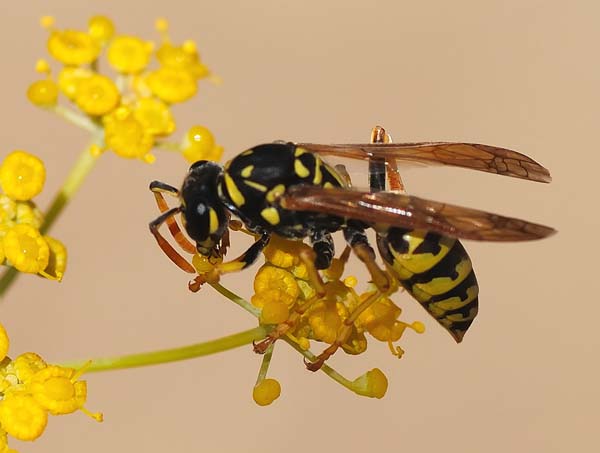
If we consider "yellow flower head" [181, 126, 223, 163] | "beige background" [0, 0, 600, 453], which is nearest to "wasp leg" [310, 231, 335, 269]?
"yellow flower head" [181, 126, 223, 163]

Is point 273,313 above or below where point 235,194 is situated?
below

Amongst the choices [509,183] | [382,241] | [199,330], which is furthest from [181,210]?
[509,183]

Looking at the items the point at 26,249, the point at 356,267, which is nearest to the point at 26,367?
the point at 26,249

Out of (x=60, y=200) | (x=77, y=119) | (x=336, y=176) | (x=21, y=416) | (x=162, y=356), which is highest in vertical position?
(x=336, y=176)

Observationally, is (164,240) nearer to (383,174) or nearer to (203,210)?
(203,210)

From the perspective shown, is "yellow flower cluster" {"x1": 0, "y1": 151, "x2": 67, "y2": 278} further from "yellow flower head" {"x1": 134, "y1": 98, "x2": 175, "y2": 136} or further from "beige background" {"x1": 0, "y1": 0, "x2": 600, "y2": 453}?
"beige background" {"x1": 0, "y1": 0, "x2": 600, "y2": 453}

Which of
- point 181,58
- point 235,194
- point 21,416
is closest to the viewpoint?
point 21,416
